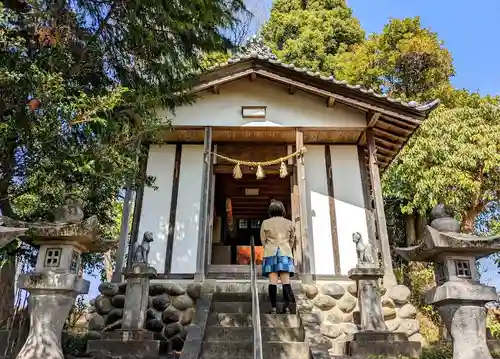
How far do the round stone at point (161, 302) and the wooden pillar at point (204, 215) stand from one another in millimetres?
647

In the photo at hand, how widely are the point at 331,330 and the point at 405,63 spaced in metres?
11.2

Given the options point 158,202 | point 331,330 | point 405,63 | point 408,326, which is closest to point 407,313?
point 408,326

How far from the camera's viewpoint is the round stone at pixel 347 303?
286 inches

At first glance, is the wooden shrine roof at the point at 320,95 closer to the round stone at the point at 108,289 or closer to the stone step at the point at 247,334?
the round stone at the point at 108,289

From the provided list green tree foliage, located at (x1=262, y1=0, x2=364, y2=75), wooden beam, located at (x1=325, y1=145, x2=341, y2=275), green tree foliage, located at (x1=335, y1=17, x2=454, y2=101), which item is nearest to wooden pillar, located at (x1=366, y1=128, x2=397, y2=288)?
wooden beam, located at (x1=325, y1=145, x2=341, y2=275)

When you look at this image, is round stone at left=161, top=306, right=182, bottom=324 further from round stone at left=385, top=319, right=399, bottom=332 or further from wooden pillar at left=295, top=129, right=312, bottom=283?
round stone at left=385, top=319, right=399, bottom=332

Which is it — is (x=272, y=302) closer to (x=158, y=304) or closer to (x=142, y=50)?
(x=158, y=304)

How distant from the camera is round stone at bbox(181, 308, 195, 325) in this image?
7.02 meters

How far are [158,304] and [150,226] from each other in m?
1.92

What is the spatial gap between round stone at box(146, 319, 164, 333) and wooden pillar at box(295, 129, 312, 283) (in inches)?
107

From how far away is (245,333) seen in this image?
566 centimetres

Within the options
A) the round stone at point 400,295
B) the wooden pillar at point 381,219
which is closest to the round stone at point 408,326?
the round stone at point 400,295

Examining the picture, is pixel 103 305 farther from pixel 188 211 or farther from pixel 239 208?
pixel 239 208

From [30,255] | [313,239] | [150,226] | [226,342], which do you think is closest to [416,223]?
[313,239]
